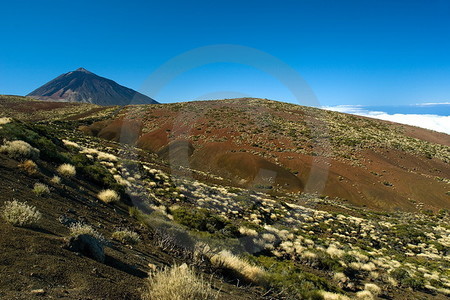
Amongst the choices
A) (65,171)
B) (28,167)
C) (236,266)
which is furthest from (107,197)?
(236,266)

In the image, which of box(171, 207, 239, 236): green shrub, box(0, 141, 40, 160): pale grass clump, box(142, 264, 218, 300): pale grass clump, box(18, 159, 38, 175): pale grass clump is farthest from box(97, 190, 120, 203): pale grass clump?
box(142, 264, 218, 300): pale grass clump

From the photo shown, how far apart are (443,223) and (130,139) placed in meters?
62.0

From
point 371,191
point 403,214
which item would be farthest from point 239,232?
point 371,191

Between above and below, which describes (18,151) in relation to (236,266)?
above

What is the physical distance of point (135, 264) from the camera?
602cm

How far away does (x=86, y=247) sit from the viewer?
17.9 ft

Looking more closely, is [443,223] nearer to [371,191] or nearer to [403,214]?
[403,214]

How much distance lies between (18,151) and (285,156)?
42486 mm

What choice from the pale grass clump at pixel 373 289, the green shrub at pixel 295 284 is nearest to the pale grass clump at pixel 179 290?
the green shrub at pixel 295 284

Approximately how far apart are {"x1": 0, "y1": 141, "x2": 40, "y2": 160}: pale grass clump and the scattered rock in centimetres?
815

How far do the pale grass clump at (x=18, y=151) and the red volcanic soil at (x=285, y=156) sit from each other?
3034 cm

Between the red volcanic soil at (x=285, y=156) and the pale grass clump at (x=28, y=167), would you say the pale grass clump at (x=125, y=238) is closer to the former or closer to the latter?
the pale grass clump at (x=28, y=167)

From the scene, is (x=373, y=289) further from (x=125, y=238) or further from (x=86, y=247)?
(x=86, y=247)

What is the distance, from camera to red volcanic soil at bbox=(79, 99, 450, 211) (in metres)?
39.5
